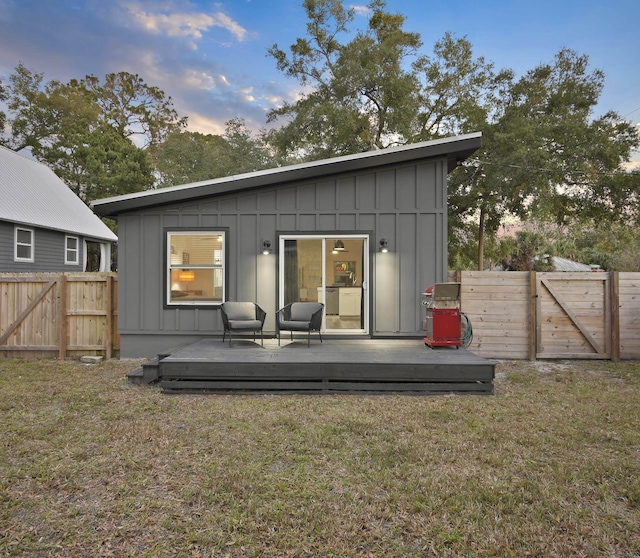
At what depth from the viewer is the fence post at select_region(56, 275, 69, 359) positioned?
719cm

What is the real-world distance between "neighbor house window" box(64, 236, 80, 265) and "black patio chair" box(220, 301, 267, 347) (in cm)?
1091

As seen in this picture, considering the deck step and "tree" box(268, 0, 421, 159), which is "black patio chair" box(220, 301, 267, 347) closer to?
the deck step

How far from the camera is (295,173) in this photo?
695cm

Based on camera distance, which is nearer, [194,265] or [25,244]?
[194,265]

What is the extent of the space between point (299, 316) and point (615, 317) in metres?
5.08

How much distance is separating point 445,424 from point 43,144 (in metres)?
24.9

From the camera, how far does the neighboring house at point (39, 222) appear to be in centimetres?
1220

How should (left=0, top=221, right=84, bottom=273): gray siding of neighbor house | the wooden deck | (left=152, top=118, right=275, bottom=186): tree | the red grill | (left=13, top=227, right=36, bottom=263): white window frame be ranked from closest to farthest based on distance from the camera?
the wooden deck < the red grill < (left=0, top=221, right=84, bottom=273): gray siding of neighbor house < (left=13, top=227, right=36, bottom=263): white window frame < (left=152, top=118, right=275, bottom=186): tree

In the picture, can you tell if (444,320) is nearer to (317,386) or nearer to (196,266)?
(317,386)

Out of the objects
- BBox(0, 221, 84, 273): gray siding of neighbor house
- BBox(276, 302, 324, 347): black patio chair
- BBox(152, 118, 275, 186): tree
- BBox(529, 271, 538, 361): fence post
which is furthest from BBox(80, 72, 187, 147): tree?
BBox(529, 271, 538, 361): fence post

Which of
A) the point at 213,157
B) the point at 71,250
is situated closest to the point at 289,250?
the point at 71,250

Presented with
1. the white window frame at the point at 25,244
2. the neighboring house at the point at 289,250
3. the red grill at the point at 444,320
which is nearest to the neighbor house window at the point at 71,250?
the white window frame at the point at 25,244

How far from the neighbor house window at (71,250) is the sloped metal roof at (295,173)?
9416 millimetres

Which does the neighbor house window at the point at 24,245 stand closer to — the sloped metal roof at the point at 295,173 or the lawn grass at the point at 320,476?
the sloped metal roof at the point at 295,173
